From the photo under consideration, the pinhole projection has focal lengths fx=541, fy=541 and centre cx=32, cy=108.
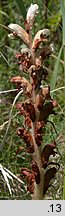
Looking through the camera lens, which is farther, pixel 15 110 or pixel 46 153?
pixel 15 110

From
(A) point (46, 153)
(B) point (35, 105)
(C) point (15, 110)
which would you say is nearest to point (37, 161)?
(A) point (46, 153)

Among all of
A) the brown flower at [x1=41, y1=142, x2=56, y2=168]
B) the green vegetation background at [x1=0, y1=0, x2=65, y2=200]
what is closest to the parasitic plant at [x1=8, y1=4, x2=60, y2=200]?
the brown flower at [x1=41, y1=142, x2=56, y2=168]

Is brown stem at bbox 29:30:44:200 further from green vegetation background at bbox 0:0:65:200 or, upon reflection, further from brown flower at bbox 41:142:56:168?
green vegetation background at bbox 0:0:65:200

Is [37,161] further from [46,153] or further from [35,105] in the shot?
[35,105]

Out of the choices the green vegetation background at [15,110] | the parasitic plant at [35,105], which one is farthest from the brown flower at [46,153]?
the green vegetation background at [15,110]

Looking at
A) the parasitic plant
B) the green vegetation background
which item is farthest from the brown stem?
the green vegetation background

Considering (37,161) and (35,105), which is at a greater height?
(35,105)

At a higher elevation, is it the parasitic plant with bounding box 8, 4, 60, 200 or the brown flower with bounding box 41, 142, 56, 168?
the parasitic plant with bounding box 8, 4, 60, 200

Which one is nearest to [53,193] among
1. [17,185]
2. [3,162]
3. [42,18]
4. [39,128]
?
[17,185]

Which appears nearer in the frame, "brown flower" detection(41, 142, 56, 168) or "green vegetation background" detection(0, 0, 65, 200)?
"brown flower" detection(41, 142, 56, 168)

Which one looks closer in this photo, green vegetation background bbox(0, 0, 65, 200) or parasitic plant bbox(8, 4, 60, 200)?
parasitic plant bbox(8, 4, 60, 200)
